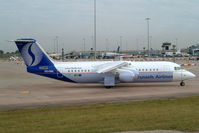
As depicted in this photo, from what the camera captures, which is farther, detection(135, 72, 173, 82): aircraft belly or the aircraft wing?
detection(135, 72, 173, 82): aircraft belly

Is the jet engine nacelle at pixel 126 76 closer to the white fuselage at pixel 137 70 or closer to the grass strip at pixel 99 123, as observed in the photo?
the white fuselage at pixel 137 70

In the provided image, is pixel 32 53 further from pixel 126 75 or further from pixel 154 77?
pixel 154 77

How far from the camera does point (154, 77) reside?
27875 millimetres

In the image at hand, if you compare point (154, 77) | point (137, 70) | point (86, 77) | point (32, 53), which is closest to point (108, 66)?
point (86, 77)

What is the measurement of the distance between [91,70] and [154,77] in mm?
6423

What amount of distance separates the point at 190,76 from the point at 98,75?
9536mm

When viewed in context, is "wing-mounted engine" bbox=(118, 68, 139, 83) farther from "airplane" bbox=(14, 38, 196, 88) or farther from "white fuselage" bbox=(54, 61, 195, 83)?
"white fuselage" bbox=(54, 61, 195, 83)

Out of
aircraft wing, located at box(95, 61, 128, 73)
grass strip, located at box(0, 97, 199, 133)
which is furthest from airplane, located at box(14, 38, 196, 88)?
grass strip, located at box(0, 97, 199, 133)

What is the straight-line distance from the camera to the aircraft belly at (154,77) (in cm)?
2775

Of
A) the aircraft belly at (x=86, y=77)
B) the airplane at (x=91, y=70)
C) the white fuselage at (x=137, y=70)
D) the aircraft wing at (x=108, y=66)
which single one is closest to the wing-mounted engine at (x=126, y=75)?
the airplane at (x=91, y=70)

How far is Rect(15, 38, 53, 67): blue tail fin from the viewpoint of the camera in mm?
27312

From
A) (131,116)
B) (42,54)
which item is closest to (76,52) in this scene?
(42,54)

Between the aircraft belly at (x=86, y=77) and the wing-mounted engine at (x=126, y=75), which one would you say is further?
the aircraft belly at (x=86, y=77)

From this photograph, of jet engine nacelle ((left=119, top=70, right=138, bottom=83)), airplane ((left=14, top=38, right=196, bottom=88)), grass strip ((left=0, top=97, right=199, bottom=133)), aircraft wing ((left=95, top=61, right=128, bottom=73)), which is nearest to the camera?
grass strip ((left=0, top=97, right=199, bottom=133))
